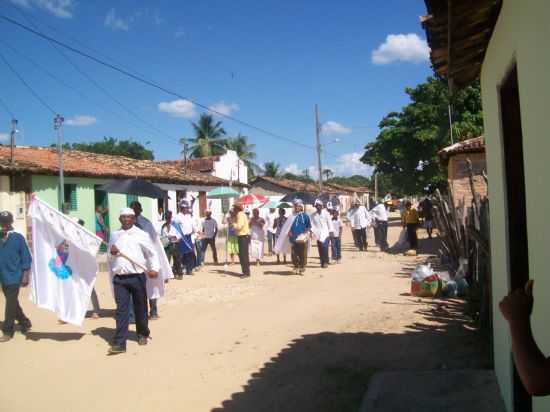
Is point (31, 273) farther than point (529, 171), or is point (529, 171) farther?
point (31, 273)

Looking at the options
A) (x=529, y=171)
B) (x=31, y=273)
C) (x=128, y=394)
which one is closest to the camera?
(x=529, y=171)

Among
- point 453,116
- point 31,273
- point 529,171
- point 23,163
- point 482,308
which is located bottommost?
point 482,308

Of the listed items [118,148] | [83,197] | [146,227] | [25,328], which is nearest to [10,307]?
[25,328]

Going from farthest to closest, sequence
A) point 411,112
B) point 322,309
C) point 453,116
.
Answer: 1. point 411,112
2. point 453,116
3. point 322,309

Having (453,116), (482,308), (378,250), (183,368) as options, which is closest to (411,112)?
(453,116)

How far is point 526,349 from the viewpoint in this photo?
1.50 meters

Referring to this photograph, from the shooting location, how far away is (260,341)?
612 centimetres

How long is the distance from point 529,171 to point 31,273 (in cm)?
629

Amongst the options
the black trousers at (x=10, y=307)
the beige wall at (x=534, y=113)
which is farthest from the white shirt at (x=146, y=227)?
the beige wall at (x=534, y=113)

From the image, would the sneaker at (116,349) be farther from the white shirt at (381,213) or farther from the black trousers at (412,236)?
the white shirt at (381,213)

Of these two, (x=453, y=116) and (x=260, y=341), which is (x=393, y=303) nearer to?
(x=260, y=341)

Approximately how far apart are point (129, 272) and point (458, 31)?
4379 mm

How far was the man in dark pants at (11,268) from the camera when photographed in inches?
252

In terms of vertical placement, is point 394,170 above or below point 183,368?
above
